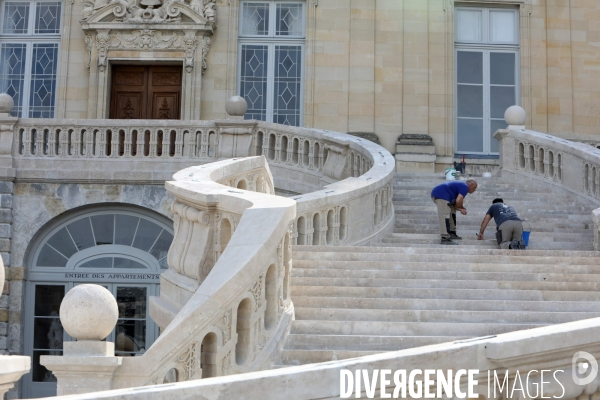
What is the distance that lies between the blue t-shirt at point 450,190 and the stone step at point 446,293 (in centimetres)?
407

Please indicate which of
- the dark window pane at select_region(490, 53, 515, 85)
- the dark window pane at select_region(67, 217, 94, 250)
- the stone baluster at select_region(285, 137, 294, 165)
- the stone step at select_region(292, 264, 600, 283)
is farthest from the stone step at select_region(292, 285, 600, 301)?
the dark window pane at select_region(490, 53, 515, 85)

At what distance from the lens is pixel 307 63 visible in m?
20.7

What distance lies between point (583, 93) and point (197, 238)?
46.4 feet

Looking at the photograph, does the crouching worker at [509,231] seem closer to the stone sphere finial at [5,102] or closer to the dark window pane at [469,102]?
the dark window pane at [469,102]

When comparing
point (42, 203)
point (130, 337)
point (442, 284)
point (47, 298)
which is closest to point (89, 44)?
point (42, 203)

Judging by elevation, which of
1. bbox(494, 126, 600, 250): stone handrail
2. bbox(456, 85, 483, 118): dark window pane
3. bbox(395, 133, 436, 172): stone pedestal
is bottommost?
bbox(494, 126, 600, 250): stone handrail

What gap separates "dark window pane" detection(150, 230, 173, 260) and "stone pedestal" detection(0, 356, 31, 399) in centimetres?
1226

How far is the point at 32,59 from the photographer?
68.8 ft

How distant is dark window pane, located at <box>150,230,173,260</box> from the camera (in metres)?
17.2

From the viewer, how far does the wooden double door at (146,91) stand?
21.0m

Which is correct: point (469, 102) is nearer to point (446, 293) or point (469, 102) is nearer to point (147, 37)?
point (147, 37)

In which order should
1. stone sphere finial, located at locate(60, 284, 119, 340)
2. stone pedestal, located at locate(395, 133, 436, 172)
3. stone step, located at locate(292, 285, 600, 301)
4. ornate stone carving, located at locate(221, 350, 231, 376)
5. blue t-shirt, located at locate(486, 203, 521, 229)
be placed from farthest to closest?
stone pedestal, located at locate(395, 133, 436, 172) < blue t-shirt, located at locate(486, 203, 521, 229) < stone step, located at locate(292, 285, 600, 301) < ornate stone carving, located at locate(221, 350, 231, 376) < stone sphere finial, located at locate(60, 284, 119, 340)

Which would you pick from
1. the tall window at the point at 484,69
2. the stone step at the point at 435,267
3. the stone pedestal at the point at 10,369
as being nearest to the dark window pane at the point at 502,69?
the tall window at the point at 484,69

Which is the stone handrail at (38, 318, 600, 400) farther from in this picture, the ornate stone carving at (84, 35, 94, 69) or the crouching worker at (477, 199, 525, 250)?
the ornate stone carving at (84, 35, 94, 69)
